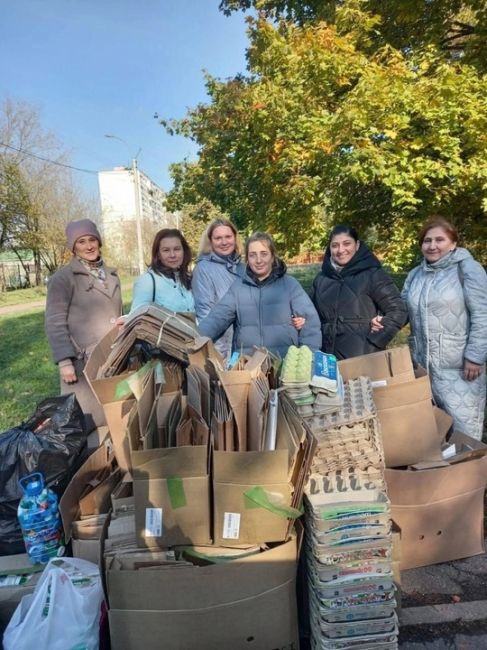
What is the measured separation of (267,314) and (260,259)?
0.36 m

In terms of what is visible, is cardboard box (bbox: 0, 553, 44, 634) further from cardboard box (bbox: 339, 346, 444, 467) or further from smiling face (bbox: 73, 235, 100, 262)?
smiling face (bbox: 73, 235, 100, 262)

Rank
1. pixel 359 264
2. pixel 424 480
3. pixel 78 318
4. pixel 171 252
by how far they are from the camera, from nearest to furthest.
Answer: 1. pixel 424 480
2. pixel 359 264
3. pixel 78 318
4. pixel 171 252

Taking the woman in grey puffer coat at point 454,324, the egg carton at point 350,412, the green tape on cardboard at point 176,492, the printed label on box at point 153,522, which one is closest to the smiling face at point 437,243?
the woman in grey puffer coat at point 454,324

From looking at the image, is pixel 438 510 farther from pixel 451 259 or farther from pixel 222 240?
pixel 222 240

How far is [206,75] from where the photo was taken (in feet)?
25.3

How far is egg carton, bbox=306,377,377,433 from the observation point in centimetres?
190

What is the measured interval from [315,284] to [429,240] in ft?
2.66

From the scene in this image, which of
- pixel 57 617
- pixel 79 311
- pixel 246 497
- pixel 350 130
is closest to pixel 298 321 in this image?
pixel 246 497

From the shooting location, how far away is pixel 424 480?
7.06ft

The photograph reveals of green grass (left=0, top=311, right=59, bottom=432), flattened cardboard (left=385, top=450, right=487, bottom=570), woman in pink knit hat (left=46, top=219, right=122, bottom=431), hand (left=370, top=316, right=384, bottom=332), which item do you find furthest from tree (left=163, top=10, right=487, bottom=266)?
green grass (left=0, top=311, right=59, bottom=432)

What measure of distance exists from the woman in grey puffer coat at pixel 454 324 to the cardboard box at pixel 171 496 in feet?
6.16

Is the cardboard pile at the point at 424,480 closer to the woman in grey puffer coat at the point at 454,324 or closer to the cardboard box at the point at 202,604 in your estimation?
the woman in grey puffer coat at the point at 454,324

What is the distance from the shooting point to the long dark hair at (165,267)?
11.0 feet

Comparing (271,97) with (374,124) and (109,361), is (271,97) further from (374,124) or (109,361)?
(109,361)
